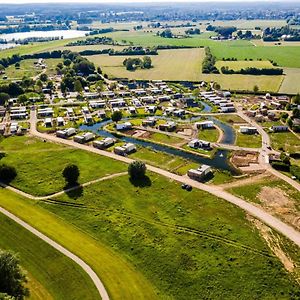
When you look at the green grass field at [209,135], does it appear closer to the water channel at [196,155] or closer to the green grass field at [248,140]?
the water channel at [196,155]

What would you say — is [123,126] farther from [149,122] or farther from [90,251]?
[90,251]

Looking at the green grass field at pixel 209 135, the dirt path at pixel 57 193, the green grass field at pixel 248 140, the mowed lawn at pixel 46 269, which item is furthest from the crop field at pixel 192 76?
the mowed lawn at pixel 46 269

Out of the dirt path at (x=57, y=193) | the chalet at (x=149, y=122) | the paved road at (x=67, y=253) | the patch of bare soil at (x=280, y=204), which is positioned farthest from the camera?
the chalet at (x=149, y=122)

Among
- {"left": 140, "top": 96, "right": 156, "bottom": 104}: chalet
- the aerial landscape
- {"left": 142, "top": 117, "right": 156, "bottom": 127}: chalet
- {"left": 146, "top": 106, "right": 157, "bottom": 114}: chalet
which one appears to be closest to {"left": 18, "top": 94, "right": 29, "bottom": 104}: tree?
the aerial landscape

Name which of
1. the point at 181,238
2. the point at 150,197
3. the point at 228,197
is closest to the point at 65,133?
the point at 150,197

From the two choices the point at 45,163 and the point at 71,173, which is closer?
the point at 71,173
